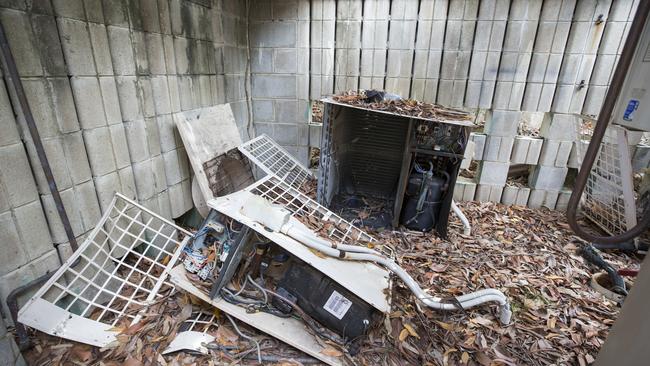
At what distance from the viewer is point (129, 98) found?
Answer: 258cm

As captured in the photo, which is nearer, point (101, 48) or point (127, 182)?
point (101, 48)

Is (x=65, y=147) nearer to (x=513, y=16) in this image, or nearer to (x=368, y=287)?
(x=368, y=287)

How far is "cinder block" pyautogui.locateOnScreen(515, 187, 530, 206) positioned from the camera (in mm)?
4311

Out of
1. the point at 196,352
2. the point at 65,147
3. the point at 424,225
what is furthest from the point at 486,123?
the point at 65,147

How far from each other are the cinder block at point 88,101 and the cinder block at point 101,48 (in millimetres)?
119

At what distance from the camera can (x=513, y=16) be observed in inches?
142

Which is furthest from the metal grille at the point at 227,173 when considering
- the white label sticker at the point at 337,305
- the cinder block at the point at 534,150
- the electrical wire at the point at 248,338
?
the cinder block at the point at 534,150

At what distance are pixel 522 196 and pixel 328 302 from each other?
3591mm

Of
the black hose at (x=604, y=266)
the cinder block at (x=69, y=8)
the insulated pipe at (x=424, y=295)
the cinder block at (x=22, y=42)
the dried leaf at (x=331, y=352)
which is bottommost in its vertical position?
the dried leaf at (x=331, y=352)

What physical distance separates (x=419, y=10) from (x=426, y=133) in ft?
5.20

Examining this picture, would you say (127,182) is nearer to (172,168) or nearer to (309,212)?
(172,168)

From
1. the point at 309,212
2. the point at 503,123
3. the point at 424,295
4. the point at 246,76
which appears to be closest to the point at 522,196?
the point at 503,123

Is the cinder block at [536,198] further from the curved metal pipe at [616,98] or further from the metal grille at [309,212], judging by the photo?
the curved metal pipe at [616,98]

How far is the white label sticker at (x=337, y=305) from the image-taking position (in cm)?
206
